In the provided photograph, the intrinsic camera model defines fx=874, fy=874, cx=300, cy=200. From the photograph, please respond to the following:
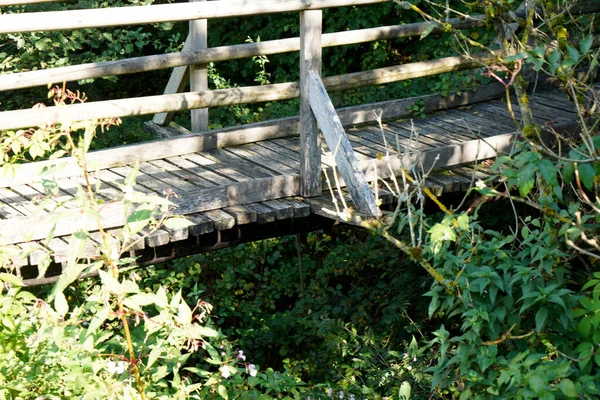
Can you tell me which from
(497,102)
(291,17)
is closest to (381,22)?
(291,17)

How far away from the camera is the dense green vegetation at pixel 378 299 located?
2.76 m

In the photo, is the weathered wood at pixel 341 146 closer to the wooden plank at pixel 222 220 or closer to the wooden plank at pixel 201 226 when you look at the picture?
the wooden plank at pixel 222 220

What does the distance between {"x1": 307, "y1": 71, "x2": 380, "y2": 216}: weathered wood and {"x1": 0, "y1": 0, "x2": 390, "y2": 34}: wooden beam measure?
0.45 m

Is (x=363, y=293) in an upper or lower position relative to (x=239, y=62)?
lower

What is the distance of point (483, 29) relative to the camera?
912 cm

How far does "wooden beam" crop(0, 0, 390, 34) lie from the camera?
4492mm

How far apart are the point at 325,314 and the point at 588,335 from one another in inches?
154

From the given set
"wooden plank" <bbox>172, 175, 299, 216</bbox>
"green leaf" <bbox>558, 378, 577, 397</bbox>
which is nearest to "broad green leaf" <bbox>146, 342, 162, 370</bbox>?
"green leaf" <bbox>558, 378, 577, 397</bbox>

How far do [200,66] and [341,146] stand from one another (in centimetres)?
154

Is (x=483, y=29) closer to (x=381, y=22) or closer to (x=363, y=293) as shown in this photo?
(x=381, y=22)

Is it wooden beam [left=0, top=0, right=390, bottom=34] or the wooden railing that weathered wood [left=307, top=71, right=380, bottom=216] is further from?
wooden beam [left=0, top=0, right=390, bottom=34]

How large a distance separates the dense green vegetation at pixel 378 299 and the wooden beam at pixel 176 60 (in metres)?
0.60

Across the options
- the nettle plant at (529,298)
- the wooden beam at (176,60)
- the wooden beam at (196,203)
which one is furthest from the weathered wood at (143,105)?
the nettle plant at (529,298)

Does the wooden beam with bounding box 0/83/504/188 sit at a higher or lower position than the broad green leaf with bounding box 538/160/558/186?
lower
